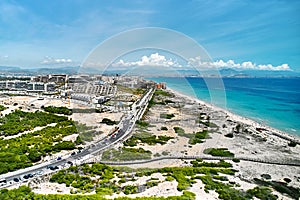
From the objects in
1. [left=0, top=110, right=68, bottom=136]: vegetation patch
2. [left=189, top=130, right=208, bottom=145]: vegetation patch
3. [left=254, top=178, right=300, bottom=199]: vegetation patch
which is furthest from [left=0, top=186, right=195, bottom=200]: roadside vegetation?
[left=0, top=110, right=68, bottom=136]: vegetation patch

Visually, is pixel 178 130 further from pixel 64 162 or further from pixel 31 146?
pixel 31 146

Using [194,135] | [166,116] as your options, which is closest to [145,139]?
[194,135]

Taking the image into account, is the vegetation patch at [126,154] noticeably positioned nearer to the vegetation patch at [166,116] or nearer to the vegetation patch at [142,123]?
the vegetation patch at [142,123]

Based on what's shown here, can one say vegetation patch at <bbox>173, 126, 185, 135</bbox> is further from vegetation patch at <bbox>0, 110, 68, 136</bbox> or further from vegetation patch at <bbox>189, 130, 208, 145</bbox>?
vegetation patch at <bbox>0, 110, 68, 136</bbox>

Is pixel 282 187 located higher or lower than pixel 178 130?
lower

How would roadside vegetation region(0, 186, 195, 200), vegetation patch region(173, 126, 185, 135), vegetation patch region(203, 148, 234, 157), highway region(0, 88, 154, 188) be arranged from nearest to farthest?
roadside vegetation region(0, 186, 195, 200), highway region(0, 88, 154, 188), vegetation patch region(203, 148, 234, 157), vegetation patch region(173, 126, 185, 135)

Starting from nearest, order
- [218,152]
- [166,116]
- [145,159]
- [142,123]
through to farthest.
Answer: [145,159], [218,152], [142,123], [166,116]

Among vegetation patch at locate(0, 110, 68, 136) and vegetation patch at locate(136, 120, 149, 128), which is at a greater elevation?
vegetation patch at locate(136, 120, 149, 128)

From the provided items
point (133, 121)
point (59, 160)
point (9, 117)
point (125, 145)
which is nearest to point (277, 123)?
point (133, 121)
